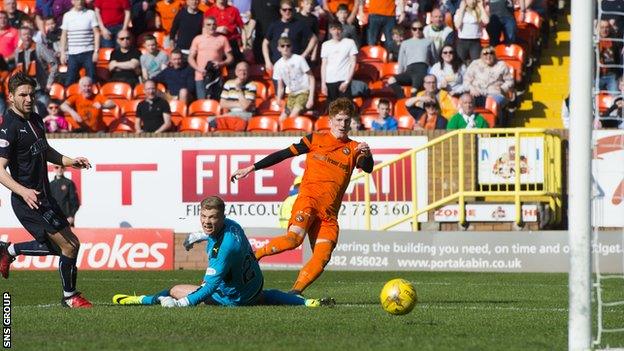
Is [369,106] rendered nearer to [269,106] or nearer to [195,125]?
[269,106]

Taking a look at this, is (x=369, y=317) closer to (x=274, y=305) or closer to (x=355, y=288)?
(x=274, y=305)

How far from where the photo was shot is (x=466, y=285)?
1797 centimetres

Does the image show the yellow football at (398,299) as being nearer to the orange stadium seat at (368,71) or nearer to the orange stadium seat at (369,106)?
the orange stadium seat at (369,106)

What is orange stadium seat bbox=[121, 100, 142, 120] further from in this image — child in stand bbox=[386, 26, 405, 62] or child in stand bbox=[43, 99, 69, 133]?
child in stand bbox=[386, 26, 405, 62]

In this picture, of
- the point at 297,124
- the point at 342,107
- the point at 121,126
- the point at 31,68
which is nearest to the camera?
the point at 342,107

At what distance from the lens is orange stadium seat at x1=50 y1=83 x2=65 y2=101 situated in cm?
2744

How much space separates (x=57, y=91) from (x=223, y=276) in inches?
636

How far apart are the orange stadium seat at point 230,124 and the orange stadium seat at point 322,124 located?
1.45 metres

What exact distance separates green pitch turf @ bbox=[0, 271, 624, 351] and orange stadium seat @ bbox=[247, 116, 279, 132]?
916 cm

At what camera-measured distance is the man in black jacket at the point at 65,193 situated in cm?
2473

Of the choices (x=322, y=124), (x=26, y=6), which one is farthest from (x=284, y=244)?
(x=26, y=6)

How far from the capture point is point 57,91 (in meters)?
27.6

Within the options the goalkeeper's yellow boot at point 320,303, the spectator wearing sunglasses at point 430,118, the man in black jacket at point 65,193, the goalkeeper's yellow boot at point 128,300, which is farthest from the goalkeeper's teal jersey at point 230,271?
the man in black jacket at point 65,193

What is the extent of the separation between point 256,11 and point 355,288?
11238 mm
